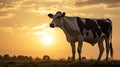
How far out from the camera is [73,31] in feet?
100

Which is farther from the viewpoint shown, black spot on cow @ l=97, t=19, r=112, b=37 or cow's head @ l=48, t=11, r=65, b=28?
black spot on cow @ l=97, t=19, r=112, b=37

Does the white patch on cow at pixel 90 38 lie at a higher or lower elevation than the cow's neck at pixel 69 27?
lower

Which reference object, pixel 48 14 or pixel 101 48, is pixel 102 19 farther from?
pixel 48 14

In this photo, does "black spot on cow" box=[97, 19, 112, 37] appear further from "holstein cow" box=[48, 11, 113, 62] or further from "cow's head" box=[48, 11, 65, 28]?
"cow's head" box=[48, 11, 65, 28]

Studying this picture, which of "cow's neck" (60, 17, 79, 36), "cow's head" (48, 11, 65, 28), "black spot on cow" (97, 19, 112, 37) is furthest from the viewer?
"black spot on cow" (97, 19, 112, 37)

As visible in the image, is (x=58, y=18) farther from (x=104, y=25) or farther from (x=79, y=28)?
(x=104, y=25)

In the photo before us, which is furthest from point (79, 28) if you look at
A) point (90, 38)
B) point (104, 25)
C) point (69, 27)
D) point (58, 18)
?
point (104, 25)

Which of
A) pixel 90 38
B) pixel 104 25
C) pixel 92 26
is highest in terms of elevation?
pixel 104 25

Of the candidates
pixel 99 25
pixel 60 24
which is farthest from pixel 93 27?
pixel 60 24

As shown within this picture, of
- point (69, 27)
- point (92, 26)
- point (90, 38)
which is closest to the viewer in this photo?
point (69, 27)

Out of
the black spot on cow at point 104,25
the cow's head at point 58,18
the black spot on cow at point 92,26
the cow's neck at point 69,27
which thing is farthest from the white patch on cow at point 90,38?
the cow's head at point 58,18

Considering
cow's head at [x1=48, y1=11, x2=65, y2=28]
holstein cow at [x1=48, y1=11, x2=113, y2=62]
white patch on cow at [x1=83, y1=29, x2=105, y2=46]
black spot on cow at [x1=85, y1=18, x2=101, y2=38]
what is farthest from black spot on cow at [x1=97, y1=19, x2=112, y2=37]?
cow's head at [x1=48, y1=11, x2=65, y2=28]

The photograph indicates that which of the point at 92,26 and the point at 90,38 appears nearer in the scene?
the point at 90,38

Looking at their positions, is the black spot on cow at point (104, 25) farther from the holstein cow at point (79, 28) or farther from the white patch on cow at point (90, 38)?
the white patch on cow at point (90, 38)
